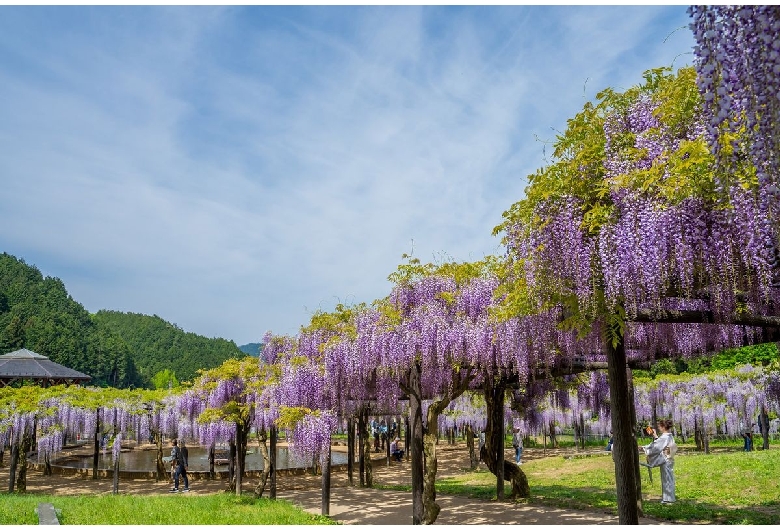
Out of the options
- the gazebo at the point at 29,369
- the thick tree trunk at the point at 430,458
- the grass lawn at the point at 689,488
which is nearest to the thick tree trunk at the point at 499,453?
the grass lawn at the point at 689,488

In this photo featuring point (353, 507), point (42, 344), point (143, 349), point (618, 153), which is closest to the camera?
point (618, 153)

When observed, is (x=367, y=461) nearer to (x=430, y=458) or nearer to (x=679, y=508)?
(x=430, y=458)

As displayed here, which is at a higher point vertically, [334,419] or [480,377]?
[480,377]

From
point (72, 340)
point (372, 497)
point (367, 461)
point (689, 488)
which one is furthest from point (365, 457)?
point (72, 340)

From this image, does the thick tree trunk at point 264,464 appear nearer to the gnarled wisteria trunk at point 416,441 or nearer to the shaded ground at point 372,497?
the shaded ground at point 372,497

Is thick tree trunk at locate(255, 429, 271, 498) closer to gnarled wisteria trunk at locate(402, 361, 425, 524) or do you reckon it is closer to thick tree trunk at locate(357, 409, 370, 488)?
gnarled wisteria trunk at locate(402, 361, 425, 524)

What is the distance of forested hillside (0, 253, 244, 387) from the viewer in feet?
216

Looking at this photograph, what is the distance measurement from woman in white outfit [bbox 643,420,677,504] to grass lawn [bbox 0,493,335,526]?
20.7 feet

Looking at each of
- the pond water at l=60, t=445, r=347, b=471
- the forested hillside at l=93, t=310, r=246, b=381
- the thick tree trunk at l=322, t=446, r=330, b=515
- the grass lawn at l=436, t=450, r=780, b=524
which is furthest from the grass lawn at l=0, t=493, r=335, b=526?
the forested hillside at l=93, t=310, r=246, b=381

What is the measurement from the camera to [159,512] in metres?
10.1

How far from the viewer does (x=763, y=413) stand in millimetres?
21266

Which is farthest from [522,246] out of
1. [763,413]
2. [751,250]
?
[763,413]

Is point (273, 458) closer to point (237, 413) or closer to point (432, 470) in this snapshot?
point (237, 413)

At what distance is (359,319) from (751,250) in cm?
787
